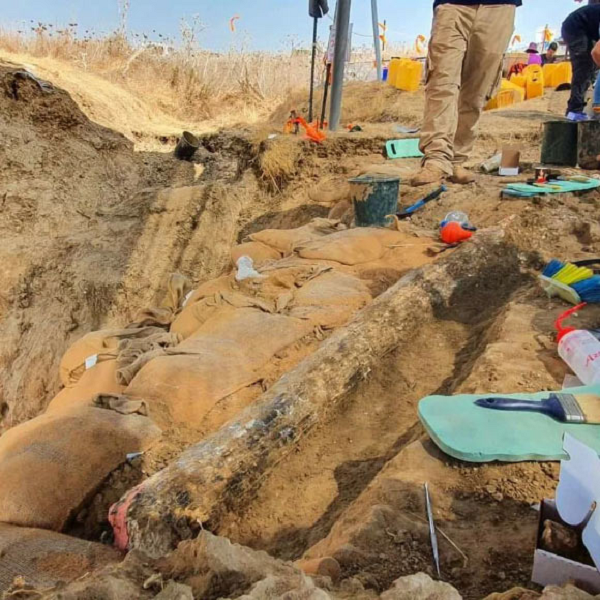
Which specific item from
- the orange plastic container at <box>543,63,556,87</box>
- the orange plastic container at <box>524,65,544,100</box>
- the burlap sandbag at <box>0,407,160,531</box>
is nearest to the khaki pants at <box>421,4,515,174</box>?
the burlap sandbag at <box>0,407,160,531</box>

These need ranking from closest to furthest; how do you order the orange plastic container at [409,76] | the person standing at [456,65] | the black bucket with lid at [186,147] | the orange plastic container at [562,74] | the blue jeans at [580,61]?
the person standing at [456,65], the blue jeans at [580,61], the black bucket with lid at [186,147], the orange plastic container at [409,76], the orange plastic container at [562,74]

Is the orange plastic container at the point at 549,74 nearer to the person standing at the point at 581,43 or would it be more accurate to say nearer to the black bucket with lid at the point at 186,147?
the person standing at the point at 581,43

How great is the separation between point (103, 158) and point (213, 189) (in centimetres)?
246

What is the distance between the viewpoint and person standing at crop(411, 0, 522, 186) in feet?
16.1

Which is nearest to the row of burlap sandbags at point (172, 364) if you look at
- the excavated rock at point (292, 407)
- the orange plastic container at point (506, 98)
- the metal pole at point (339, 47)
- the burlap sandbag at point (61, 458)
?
the burlap sandbag at point (61, 458)

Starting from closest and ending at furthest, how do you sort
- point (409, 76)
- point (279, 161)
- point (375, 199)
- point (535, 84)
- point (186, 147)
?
point (375, 199), point (279, 161), point (186, 147), point (409, 76), point (535, 84)

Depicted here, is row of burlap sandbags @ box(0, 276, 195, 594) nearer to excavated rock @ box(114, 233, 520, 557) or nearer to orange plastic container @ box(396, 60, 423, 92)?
excavated rock @ box(114, 233, 520, 557)

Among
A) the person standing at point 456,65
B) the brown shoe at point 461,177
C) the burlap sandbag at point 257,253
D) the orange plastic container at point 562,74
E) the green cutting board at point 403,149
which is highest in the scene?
the orange plastic container at point 562,74

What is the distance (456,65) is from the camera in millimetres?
5020

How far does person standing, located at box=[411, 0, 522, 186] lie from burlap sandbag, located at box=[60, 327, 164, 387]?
10.3 feet

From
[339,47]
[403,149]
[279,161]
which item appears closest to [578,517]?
[403,149]

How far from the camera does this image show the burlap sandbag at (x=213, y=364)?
2.62 metres

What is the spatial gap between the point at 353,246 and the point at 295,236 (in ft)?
2.44

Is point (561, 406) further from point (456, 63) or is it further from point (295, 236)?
point (456, 63)
